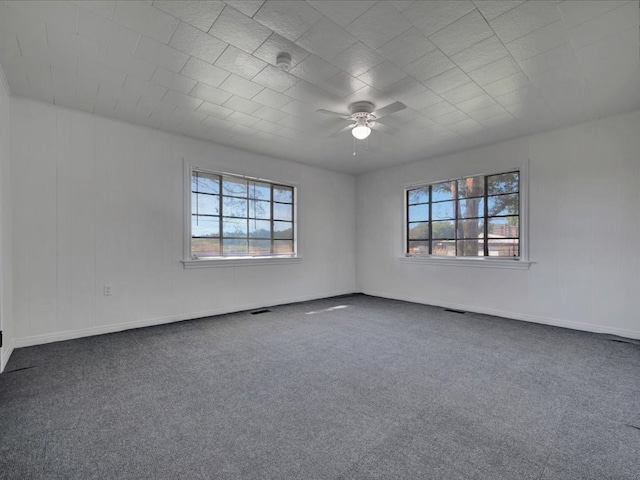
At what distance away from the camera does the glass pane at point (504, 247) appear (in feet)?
15.3

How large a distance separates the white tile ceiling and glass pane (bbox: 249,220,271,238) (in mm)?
1721

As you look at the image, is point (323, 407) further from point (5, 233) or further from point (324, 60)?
point (5, 233)

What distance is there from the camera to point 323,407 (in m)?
2.12

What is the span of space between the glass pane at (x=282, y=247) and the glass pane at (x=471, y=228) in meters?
2.99

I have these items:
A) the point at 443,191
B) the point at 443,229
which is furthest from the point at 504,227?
the point at 443,191

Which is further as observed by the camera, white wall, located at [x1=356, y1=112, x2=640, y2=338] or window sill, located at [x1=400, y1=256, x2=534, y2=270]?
window sill, located at [x1=400, y1=256, x2=534, y2=270]

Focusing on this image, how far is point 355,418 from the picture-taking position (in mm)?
1989

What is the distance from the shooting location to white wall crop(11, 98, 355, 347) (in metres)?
3.36

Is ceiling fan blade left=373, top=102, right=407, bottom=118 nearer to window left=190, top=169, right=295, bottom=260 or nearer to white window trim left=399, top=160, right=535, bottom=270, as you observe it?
white window trim left=399, top=160, right=535, bottom=270

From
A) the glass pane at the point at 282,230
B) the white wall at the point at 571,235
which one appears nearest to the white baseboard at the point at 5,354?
the glass pane at the point at 282,230

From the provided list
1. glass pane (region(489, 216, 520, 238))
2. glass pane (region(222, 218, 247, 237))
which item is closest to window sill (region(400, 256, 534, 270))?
glass pane (region(489, 216, 520, 238))

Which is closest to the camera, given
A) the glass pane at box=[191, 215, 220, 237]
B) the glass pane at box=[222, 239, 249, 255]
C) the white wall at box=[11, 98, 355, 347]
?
the white wall at box=[11, 98, 355, 347]

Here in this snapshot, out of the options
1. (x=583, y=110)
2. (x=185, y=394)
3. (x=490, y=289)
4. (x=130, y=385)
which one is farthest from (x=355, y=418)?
(x=583, y=110)

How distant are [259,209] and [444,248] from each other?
132 inches
